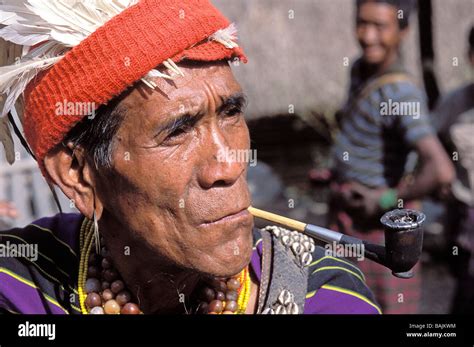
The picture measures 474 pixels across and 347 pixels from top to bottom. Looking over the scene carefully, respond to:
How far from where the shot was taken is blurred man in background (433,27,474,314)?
5.89 m

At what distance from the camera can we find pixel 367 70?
5.60m

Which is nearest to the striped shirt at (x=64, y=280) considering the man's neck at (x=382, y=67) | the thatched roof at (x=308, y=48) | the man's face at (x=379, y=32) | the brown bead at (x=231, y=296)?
the brown bead at (x=231, y=296)

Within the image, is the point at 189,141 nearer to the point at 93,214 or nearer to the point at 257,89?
the point at 93,214

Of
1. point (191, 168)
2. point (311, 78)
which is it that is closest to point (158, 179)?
point (191, 168)

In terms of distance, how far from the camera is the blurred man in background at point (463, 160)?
5891mm

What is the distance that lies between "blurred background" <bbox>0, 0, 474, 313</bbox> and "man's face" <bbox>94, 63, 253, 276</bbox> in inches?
137

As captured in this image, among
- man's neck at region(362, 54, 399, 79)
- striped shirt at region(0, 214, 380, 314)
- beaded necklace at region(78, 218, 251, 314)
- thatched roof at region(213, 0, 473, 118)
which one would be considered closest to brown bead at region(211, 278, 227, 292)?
beaded necklace at region(78, 218, 251, 314)

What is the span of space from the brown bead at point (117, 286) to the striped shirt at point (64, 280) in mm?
128

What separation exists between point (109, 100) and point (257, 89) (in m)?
4.45

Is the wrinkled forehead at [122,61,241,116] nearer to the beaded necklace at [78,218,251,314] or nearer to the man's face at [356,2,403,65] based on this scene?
the beaded necklace at [78,218,251,314]

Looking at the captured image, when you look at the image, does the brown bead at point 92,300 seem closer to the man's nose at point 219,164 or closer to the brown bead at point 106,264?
the brown bead at point 106,264

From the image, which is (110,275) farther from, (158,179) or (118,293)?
(158,179)

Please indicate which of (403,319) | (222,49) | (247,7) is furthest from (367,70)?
(222,49)

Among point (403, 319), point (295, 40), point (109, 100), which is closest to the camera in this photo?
point (109, 100)
